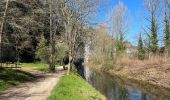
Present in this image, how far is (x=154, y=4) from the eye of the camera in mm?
64750

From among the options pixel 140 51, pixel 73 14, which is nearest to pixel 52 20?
pixel 73 14

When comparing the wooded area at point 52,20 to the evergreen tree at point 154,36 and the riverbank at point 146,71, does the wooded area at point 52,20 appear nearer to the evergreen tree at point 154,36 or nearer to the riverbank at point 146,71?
the riverbank at point 146,71

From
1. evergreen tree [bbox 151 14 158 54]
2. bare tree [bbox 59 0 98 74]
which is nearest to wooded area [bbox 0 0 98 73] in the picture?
bare tree [bbox 59 0 98 74]

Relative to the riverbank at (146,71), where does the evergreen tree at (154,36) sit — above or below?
above

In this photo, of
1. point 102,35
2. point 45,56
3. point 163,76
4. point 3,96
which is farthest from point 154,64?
point 102,35

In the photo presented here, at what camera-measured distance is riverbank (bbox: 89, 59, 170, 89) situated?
41331mm

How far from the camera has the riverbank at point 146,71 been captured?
1627 inches

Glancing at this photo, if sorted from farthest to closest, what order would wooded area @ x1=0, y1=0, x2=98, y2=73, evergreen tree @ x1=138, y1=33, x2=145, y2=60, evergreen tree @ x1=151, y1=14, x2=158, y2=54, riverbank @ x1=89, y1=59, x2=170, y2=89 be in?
1. evergreen tree @ x1=138, y1=33, x2=145, y2=60
2. evergreen tree @ x1=151, y1=14, x2=158, y2=54
3. riverbank @ x1=89, y1=59, x2=170, y2=89
4. wooded area @ x1=0, y1=0, x2=98, y2=73

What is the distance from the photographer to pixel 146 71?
48594mm

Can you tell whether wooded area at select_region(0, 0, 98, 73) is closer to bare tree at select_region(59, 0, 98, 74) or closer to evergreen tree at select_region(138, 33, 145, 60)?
bare tree at select_region(59, 0, 98, 74)

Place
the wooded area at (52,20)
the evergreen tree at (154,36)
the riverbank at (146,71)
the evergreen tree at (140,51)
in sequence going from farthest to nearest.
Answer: the evergreen tree at (140,51) → the evergreen tree at (154,36) → the riverbank at (146,71) → the wooded area at (52,20)

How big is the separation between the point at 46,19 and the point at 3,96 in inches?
1457

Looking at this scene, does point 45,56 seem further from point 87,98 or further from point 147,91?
point 87,98

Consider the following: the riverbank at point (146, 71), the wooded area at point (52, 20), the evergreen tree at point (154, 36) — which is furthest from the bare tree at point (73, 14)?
the evergreen tree at point (154, 36)
